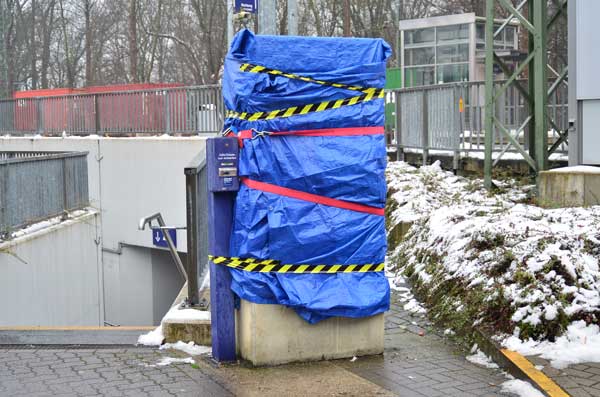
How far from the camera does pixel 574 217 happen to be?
7.69 metres

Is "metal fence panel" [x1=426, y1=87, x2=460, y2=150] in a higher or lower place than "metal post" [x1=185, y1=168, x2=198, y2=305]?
higher

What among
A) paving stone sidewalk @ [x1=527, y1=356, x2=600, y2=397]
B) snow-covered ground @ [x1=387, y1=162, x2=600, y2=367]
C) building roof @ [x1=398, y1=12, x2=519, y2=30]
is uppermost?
building roof @ [x1=398, y1=12, x2=519, y2=30]

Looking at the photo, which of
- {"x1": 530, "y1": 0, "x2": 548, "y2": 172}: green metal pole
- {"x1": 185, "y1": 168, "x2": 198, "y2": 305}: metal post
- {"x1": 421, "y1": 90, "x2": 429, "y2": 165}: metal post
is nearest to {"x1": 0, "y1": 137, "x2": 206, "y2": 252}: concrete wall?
{"x1": 421, "y1": 90, "x2": 429, "y2": 165}: metal post

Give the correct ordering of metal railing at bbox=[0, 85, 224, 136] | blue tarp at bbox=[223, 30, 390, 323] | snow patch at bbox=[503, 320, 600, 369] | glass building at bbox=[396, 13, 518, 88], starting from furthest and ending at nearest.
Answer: glass building at bbox=[396, 13, 518, 88] < metal railing at bbox=[0, 85, 224, 136] < blue tarp at bbox=[223, 30, 390, 323] < snow patch at bbox=[503, 320, 600, 369]

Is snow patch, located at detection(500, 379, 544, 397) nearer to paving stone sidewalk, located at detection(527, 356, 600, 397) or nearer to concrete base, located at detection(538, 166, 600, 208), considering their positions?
paving stone sidewalk, located at detection(527, 356, 600, 397)

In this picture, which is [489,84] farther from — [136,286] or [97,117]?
[97,117]

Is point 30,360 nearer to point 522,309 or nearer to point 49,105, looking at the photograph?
point 522,309

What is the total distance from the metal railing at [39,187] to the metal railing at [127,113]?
3264 mm

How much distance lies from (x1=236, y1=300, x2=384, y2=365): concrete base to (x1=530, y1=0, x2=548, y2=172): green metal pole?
539 centimetres

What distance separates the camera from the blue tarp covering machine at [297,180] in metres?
6.12

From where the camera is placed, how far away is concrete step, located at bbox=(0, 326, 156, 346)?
7270 millimetres

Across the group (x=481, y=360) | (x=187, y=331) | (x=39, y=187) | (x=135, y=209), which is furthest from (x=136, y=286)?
(x=481, y=360)

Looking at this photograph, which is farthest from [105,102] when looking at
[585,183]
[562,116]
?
[585,183]

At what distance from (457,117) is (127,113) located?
1000 centimetres
